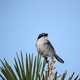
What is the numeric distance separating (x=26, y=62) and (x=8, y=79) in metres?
0.45

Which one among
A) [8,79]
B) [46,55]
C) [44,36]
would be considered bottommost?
[8,79]

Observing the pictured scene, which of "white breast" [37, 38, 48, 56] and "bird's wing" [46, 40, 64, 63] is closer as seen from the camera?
"bird's wing" [46, 40, 64, 63]

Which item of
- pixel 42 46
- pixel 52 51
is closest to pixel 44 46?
pixel 42 46

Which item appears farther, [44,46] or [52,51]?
[44,46]

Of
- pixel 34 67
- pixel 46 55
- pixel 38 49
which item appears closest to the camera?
pixel 46 55

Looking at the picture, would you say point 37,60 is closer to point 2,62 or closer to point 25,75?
point 25,75

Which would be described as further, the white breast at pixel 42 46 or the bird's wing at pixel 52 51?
the white breast at pixel 42 46

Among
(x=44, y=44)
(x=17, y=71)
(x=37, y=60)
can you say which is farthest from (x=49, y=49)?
(x=17, y=71)

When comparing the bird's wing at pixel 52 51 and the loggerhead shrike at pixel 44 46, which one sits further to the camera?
the loggerhead shrike at pixel 44 46

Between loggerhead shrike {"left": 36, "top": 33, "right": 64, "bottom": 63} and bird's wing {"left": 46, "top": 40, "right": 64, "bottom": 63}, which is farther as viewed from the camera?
loggerhead shrike {"left": 36, "top": 33, "right": 64, "bottom": 63}

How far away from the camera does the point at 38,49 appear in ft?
12.4

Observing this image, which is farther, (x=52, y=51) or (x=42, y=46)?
(x=42, y=46)

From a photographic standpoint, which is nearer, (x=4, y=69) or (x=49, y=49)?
(x=49, y=49)

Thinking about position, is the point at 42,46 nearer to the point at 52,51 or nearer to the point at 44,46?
the point at 44,46
